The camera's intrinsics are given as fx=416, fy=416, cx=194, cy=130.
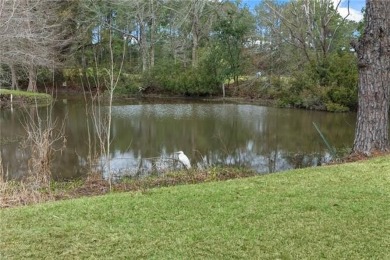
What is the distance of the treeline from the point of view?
64.7 feet

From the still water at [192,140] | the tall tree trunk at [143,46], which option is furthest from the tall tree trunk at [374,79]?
the tall tree trunk at [143,46]

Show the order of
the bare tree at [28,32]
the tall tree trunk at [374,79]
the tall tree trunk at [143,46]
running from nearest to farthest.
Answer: the tall tree trunk at [374,79] → the bare tree at [28,32] → the tall tree trunk at [143,46]

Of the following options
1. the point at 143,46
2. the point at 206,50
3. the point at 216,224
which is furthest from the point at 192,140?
the point at 143,46

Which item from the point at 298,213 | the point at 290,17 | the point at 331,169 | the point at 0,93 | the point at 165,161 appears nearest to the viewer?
the point at 298,213

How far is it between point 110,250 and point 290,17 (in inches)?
949

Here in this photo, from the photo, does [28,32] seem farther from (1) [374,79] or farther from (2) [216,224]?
(2) [216,224]

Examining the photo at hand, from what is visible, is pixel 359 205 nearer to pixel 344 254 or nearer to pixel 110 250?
pixel 344 254

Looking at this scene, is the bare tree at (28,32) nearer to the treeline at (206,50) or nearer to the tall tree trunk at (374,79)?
the treeline at (206,50)

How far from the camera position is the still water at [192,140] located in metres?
8.59

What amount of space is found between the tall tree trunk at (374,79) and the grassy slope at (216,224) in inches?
77.5

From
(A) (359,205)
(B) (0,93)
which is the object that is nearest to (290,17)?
(B) (0,93)

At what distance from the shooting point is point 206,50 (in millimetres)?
27812

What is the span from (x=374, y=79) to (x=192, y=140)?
6178 mm

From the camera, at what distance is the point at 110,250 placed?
2.67 metres
